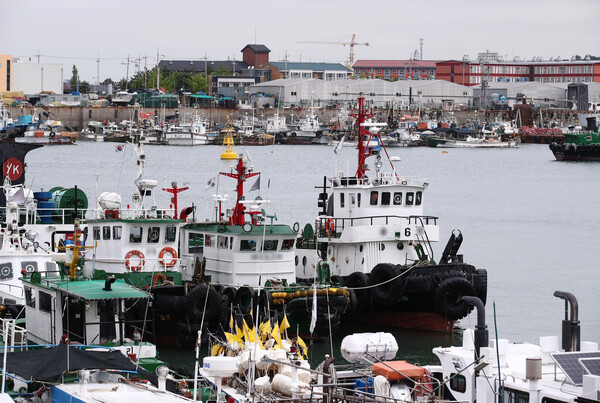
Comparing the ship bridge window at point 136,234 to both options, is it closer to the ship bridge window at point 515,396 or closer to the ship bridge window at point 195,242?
the ship bridge window at point 195,242

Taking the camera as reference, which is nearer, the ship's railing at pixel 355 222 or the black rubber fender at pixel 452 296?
the black rubber fender at pixel 452 296

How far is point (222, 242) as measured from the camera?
30.2 metres

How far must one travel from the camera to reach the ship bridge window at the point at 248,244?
29797mm

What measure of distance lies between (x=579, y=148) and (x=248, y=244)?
101m

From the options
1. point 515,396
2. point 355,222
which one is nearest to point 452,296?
point 355,222

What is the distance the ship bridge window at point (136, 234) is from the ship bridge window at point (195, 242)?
3.07 m

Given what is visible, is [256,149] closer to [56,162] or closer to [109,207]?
[56,162]

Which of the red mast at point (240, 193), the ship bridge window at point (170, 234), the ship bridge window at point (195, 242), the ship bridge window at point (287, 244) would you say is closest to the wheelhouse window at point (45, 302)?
the ship bridge window at point (170, 234)

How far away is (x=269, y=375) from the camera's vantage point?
648 inches

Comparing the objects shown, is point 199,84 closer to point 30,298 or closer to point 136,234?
point 136,234

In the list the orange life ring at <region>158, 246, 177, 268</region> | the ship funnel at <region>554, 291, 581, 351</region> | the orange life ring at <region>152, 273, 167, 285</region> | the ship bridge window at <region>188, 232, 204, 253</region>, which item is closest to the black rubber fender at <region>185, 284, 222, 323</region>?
the orange life ring at <region>152, 273, 167, 285</region>

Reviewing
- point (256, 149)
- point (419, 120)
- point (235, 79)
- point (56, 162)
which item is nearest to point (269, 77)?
point (235, 79)

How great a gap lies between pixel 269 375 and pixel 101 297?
4741 mm

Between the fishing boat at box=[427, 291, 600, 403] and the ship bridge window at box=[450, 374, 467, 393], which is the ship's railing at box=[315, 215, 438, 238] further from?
the ship bridge window at box=[450, 374, 467, 393]
